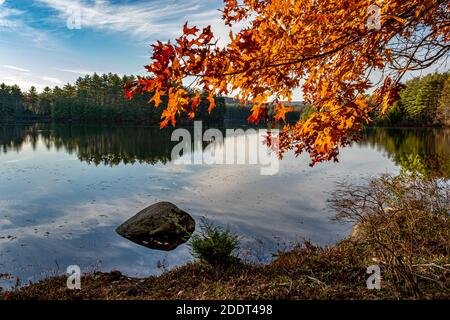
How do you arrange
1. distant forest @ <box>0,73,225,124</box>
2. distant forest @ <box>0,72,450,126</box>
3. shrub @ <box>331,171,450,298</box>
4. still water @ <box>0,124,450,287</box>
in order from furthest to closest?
1. distant forest @ <box>0,73,225,124</box>
2. distant forest @ <box>0,72,450,126</box>
3. still water @ <box>0,124,450,287</box>
4. shrub @ <box>331,171,450,298</box>

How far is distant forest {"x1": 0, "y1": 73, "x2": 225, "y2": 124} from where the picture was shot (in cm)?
8181

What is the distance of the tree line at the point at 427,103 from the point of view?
66.3 metres

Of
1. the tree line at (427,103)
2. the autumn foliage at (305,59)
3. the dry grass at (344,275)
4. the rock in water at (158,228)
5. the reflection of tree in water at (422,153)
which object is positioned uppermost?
the tree line at (427,103)

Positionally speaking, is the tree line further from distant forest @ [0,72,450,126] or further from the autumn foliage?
the autumn foliage

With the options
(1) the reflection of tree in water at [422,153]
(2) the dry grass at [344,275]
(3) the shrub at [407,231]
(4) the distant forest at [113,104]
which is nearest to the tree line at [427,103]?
(4) the distant forest at [113,104]

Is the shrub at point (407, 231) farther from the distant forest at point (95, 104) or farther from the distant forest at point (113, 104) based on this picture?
the distant forest at point (95, 104)

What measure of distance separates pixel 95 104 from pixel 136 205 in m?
77.6

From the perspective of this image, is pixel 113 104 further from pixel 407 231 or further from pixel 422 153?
pixel 407 231

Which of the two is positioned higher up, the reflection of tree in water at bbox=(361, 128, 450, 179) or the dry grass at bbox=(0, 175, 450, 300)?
the reflection of tree in water at bbox=(361, 128, 450, 179)

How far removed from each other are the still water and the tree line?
51.5 m

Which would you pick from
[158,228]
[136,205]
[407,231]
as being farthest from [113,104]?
[407,231]

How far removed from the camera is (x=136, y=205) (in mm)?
14484

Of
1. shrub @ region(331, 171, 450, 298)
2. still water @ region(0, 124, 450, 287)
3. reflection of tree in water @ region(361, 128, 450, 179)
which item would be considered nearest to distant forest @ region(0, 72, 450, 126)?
reflection of tree in water @ region(361, 128, 450, 179)

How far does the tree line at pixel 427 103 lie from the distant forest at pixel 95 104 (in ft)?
149
